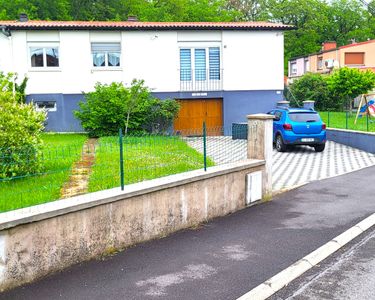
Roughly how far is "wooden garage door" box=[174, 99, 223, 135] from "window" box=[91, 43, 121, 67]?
13.0 feet

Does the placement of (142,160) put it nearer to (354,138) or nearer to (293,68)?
(354,138)

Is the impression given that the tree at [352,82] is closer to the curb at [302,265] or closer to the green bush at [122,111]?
the green bush at [122,111]

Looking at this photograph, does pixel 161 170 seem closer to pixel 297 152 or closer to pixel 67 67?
pixel 297 152

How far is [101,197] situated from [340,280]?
317 cm

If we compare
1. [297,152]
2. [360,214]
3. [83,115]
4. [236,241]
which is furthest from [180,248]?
[83,115]

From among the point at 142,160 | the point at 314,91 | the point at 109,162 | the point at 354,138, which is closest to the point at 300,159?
the point at 354,138

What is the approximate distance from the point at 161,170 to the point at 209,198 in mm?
1031

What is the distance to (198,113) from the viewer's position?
25.4 metres

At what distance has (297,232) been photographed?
302 inches

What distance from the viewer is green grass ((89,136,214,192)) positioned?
7254mm

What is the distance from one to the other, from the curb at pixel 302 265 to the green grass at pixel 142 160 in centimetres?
270

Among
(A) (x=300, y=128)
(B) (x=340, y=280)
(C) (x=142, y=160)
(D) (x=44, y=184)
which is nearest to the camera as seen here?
(B) (x=340, y=280)

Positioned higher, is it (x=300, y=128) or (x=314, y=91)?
(x=314, y=91)

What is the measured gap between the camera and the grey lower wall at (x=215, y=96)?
2416 centimetres
